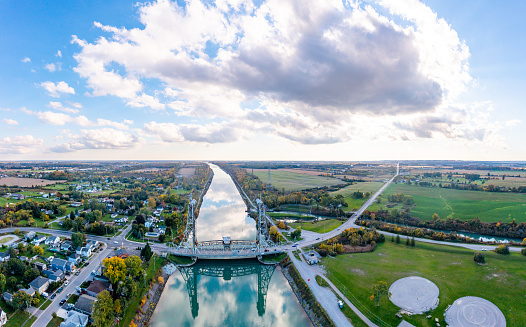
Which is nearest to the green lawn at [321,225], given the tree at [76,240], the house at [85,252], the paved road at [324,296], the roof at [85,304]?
the paved road at [324,296]

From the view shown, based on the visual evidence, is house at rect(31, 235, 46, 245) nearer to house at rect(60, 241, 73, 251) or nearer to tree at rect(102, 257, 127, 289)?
house at rect(60, 241, 73, 251)

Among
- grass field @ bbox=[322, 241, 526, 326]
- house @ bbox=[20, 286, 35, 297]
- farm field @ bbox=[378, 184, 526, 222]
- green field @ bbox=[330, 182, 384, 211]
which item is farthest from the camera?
green field @ bbox=[330, 182, 384, 211]

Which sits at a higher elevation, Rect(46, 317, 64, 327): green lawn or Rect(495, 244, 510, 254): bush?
Rect(495, 244, 510, 254): bush

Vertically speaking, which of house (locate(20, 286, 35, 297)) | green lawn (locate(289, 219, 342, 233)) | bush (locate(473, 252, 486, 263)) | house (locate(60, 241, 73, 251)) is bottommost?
house (locate(20, 286, 35, 297))

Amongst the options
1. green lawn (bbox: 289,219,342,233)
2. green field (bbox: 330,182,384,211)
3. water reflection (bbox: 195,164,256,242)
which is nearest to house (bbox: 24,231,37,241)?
water reflection (bbox: 195,164,256,242)

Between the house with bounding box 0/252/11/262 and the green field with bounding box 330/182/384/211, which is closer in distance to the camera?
the house with bounding box 0/252/11/262

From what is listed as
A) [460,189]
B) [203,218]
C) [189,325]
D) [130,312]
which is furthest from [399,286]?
[460,189]

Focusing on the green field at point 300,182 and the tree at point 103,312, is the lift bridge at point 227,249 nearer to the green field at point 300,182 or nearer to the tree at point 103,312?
the tree at point 103,312
